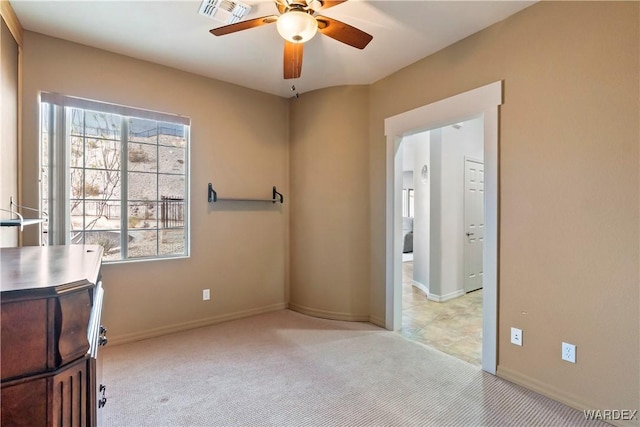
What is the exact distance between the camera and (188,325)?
10.6 ft

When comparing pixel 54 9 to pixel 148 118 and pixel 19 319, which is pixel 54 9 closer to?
pixel 148 118

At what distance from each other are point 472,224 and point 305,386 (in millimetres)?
3627

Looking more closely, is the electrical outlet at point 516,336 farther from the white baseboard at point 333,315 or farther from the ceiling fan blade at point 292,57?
the ceiling fan blade at point 292,57

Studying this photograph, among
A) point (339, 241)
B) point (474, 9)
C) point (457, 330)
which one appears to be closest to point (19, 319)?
point (474, 9)

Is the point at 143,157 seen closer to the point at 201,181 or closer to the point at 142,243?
the point at 201,181

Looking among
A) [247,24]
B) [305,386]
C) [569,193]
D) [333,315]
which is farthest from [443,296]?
[247,24]

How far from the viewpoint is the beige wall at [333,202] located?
11.5 feet

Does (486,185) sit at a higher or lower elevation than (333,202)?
higher

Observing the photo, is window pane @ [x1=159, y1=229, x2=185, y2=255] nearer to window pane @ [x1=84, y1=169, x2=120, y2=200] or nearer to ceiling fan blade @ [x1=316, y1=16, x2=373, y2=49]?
window pane @ [x1=84, y1=169, x2=120, y2=200]

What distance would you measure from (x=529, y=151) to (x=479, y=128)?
2.99 m

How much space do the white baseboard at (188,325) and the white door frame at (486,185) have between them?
143cm

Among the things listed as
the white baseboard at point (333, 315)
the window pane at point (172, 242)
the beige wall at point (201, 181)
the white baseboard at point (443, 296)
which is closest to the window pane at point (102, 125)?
the beige wall at point (201, 181)

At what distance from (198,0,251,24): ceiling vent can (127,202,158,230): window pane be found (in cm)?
180

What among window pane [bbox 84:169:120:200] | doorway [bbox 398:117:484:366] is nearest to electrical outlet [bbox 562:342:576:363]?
doorway [bbox 398:117:484:366]
